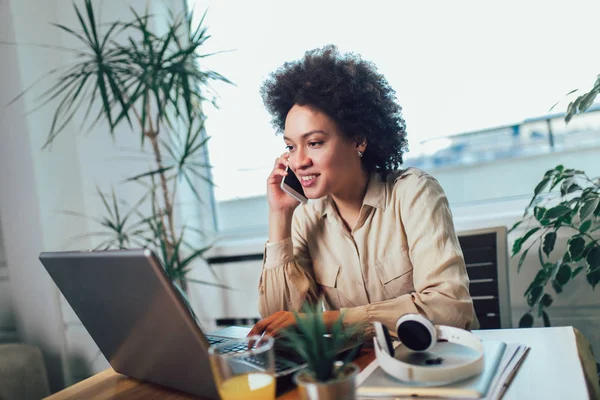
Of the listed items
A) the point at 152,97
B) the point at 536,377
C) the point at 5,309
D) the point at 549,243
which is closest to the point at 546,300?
the point at 549,243

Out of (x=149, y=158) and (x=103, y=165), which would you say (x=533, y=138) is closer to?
Answer: (x=149, y=158)

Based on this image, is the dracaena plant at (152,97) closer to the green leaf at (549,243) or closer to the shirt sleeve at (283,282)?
the shirt sleeve at (283,282)

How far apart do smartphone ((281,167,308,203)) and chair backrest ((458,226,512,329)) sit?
480mm

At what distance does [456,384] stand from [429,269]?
0.49 m

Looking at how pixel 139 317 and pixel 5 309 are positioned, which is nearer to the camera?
pixel 139 317

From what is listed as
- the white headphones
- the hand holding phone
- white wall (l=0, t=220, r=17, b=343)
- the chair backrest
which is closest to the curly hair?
the hand holding phone

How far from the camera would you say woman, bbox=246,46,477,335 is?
57.5 inches

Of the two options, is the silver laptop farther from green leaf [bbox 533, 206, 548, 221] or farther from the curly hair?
green leaf [bbox 533, 206, 548, 221]

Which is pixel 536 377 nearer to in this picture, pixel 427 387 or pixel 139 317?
pixel 427 387

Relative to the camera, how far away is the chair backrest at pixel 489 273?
5.12ft

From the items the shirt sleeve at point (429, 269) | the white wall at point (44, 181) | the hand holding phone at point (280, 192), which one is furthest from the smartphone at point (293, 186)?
the white wall at point (44, 181)

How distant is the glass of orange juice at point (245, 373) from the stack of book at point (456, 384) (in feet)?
0.59

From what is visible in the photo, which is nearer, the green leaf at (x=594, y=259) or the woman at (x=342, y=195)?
the woman at (x=342, y=195)

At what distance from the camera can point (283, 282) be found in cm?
148
